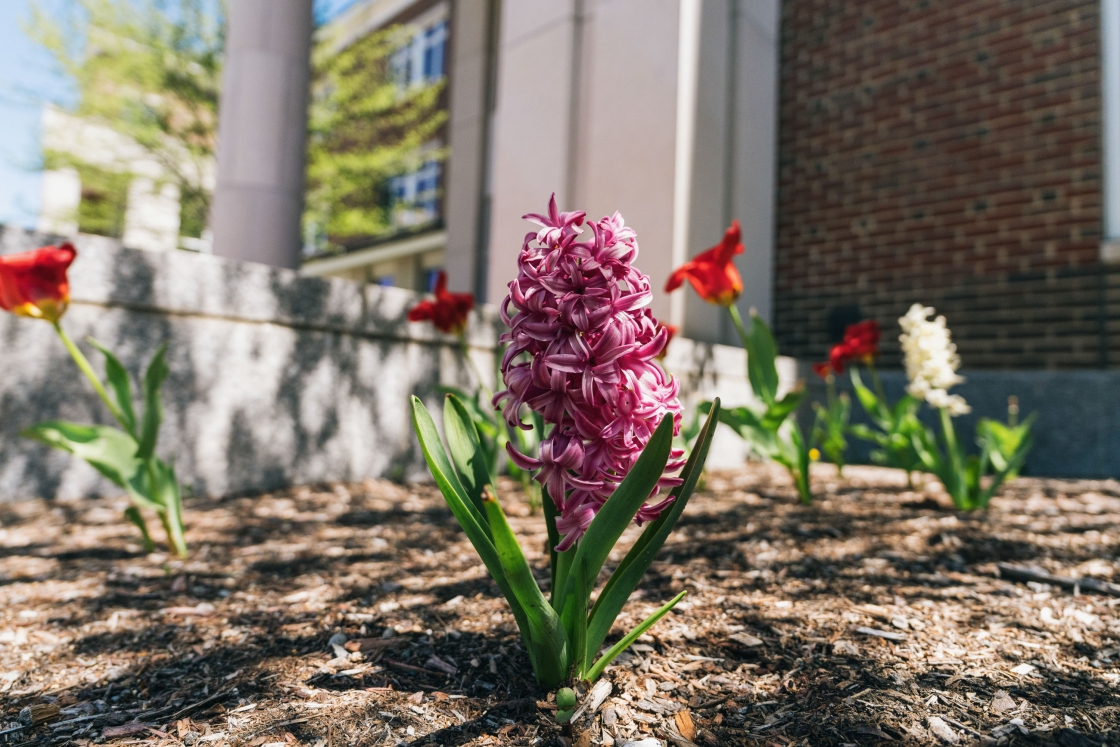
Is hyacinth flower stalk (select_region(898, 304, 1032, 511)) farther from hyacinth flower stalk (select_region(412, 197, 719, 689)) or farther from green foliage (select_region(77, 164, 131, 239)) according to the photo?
green foliage (select_region(77, 164, 131, 239))

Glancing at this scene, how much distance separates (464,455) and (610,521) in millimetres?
346

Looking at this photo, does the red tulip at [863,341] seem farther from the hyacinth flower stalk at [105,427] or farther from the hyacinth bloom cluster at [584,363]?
the hyacinth flower stalk at [105,427]

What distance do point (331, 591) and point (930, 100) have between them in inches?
249

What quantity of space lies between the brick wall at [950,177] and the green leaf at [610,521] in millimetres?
5302

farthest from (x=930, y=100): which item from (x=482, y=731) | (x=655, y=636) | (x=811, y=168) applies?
(x=482, y=731)

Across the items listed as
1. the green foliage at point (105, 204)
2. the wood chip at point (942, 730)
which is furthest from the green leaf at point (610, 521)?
the green foliage at point (105, 204)

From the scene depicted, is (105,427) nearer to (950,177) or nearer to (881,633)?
(881,633)

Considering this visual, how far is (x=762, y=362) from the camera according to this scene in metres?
2.66

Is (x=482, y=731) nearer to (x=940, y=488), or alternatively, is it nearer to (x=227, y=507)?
(x=227, y=507)

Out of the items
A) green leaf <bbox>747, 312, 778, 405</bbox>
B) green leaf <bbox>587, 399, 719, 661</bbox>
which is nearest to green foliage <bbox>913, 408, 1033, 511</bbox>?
green leaf <bbox>747, 312, 778, 405</bbox>

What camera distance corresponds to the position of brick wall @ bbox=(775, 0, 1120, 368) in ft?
17.2

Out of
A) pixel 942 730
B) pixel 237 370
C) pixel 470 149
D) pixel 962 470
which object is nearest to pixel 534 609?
pixel 942 730

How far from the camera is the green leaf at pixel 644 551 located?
1.17 meters

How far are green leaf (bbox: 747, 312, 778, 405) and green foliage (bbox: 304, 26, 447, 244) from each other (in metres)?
10.7
